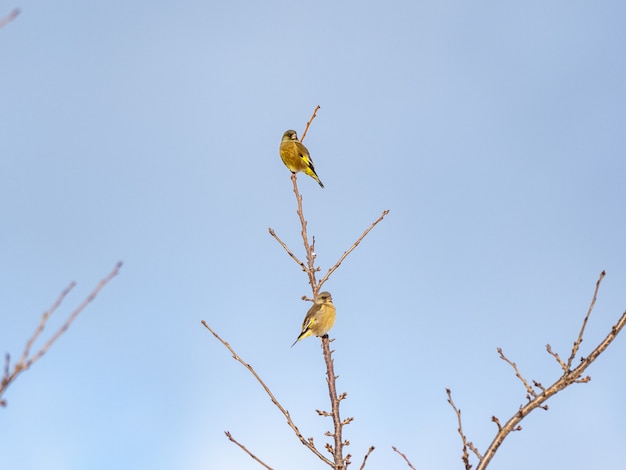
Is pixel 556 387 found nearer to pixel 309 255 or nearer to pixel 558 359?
pixel 558 359

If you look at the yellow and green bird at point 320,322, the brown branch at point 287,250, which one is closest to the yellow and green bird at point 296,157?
the yellow and green bird at point 320,322

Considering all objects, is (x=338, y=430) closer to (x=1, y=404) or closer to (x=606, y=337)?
(x=606, y=337)

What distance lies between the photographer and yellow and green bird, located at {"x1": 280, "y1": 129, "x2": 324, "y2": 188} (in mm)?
15242

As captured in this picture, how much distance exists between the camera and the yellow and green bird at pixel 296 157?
15.2m

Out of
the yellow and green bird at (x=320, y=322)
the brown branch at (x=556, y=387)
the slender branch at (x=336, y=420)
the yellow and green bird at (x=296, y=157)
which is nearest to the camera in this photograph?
the brown branch at (x=556, y=387)

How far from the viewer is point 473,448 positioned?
381 cm

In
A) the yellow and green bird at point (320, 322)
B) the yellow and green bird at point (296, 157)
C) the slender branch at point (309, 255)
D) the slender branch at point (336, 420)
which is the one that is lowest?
the slender branch at point (336, 420)

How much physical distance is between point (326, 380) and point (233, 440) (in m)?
1.24

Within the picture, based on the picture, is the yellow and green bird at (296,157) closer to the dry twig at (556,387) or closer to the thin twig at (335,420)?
the thin twig at (335,420)

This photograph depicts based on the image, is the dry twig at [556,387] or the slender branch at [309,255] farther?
the slender branch at [309,255]

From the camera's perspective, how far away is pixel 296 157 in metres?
15.3

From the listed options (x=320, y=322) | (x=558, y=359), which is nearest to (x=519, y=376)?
(x=558, y=359)

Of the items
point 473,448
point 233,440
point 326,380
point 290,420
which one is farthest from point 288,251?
point 473,448

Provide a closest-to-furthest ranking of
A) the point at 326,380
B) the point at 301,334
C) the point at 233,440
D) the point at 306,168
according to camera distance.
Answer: the point at 233,440 → the point at 326,380 → the point at 301,334 → the point at 306,168
